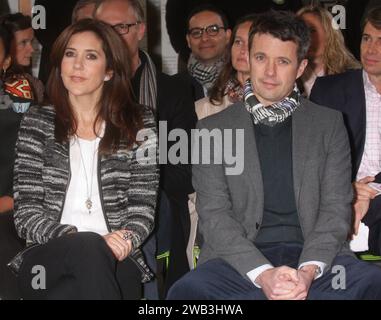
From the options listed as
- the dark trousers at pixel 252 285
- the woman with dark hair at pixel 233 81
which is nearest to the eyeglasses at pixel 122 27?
the woman with dark hair at pixel 233 81

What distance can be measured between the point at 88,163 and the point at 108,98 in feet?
0.92

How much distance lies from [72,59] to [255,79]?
0.69m

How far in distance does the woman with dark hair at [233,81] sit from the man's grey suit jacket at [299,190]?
2.54 ft

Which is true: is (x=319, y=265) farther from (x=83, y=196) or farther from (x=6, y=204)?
(x=6, y=204)

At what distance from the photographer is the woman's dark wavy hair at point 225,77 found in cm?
351

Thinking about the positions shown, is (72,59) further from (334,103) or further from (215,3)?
(215,3)

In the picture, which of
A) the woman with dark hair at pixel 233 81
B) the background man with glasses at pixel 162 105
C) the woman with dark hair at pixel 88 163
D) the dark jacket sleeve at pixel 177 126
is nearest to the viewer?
the woman with dark hair at pixel 88 163

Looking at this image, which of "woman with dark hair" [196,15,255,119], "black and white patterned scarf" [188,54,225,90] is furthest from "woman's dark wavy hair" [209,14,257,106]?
"black and white patterned scarf" [188,54,225,90]

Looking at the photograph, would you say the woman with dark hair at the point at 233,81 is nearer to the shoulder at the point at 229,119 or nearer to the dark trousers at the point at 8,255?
the shoulder at the point at 229,119

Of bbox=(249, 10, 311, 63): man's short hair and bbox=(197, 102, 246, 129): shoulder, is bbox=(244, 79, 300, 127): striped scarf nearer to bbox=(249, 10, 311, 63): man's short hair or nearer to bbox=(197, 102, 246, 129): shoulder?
bbox=(197, 102, 246, 129): shoulder

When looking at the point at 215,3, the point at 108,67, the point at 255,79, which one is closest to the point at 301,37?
the point at 255,79

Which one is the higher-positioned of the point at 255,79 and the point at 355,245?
the point at 255,79

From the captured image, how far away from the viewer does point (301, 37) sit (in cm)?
278

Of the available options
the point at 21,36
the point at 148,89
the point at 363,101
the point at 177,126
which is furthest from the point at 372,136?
the point at 21,36
